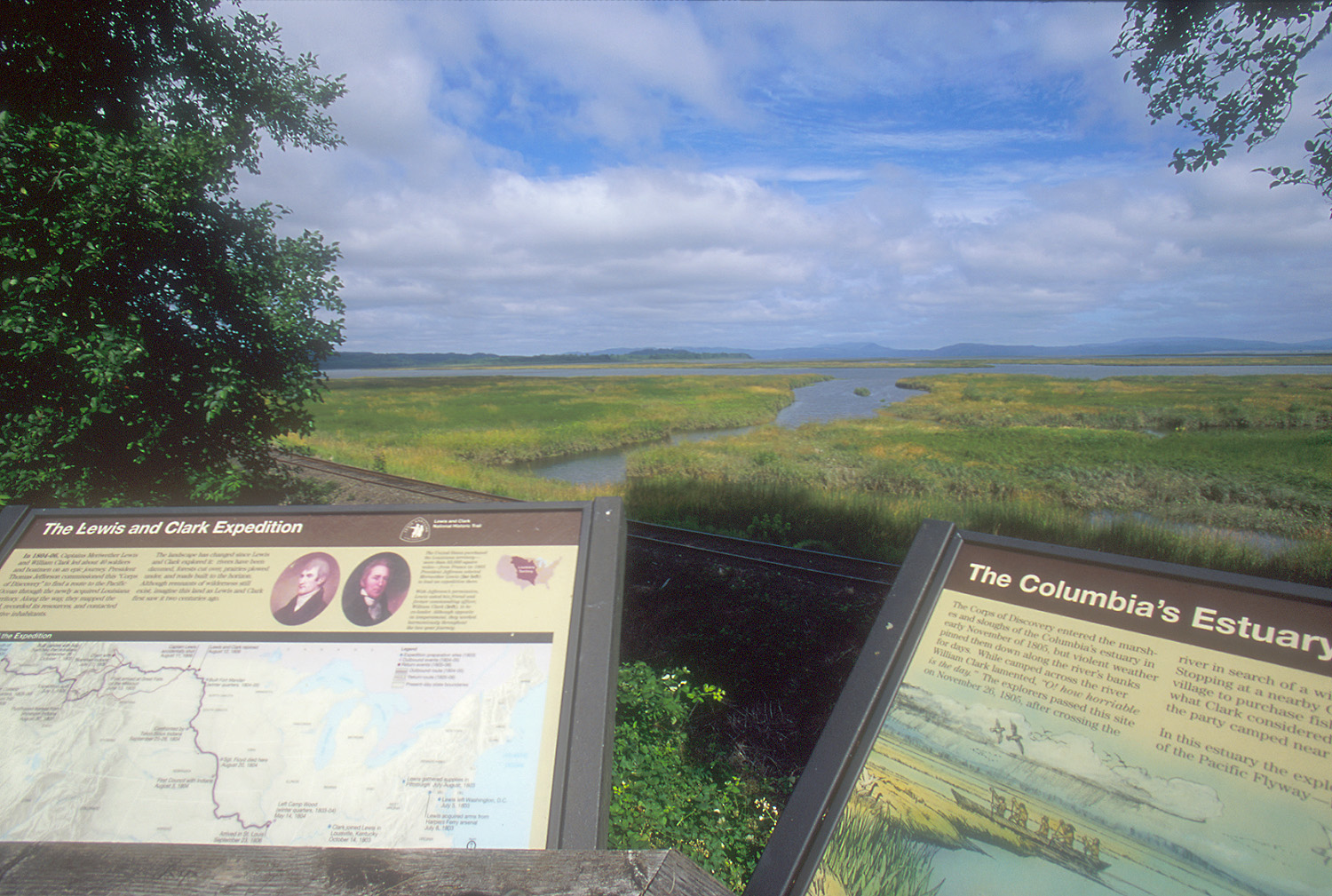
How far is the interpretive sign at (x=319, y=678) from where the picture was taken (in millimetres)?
2219

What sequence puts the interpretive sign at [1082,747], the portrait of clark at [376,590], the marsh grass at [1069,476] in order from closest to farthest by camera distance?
the interpretive sign at [1082,747] < the portrait of clark at [376,590] < the marsh grass at [1069,476]

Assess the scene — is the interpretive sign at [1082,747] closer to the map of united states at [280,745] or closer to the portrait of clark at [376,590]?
the map of united states at [280,745]

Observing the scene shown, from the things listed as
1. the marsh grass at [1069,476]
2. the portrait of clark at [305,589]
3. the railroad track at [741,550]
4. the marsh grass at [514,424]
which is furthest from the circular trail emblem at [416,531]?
the marsh grass at [514,424]

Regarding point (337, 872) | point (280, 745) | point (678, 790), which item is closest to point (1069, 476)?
point (678, 790)

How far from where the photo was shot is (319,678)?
2.47 metres

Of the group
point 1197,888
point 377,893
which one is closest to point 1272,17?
point 1197,888

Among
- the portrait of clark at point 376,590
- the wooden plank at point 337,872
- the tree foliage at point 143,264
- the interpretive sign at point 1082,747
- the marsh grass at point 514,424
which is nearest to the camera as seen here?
the wooden plank at point 337,872

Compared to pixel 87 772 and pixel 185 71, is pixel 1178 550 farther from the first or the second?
pixel 185 71

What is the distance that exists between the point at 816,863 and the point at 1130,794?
87cm

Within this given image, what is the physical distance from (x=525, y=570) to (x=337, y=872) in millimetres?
1266

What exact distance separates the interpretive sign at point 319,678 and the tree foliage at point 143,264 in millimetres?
3600

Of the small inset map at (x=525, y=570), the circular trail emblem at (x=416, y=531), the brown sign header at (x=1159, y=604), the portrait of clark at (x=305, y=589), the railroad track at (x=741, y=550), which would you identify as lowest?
the railroad track at (x=741, y=550)

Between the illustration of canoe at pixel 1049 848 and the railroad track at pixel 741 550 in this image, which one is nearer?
the illustration of canoe at pixel 1049 848

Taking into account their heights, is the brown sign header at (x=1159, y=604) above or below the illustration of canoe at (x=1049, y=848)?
above
